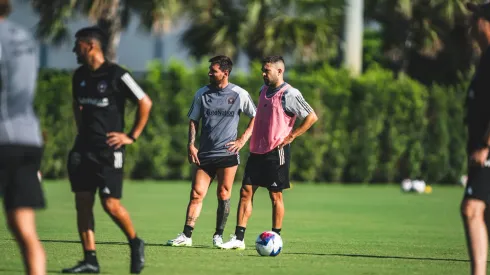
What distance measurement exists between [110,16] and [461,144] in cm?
1032

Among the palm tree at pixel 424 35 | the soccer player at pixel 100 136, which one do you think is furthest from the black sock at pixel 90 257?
the palm tree at pixel 424 35

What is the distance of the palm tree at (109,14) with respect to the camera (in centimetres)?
3256

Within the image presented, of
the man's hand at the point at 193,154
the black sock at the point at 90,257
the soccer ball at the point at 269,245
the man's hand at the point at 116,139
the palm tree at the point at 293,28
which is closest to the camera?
the man's hand at the point at 116,139

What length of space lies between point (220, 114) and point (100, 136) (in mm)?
3563

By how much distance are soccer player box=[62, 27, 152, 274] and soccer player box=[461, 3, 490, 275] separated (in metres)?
2.69

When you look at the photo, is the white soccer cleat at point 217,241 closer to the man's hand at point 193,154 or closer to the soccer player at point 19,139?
the man's hand at point 193,154

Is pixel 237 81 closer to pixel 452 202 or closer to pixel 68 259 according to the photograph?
pixel 452 202

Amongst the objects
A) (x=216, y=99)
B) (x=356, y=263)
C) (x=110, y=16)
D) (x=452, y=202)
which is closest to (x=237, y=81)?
(x=110, y=16)

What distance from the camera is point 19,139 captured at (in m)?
7.78

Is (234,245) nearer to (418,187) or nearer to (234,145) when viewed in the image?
(234,145)

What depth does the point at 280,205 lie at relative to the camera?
42.5 ft

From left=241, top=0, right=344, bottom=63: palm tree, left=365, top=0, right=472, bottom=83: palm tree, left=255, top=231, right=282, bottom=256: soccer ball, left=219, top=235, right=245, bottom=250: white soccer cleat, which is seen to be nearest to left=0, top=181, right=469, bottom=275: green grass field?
left=255, top=231, right=282, bottom=256: soccer ball

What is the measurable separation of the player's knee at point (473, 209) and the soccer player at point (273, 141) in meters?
4.20

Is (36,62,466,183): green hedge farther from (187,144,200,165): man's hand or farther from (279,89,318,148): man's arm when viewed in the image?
(279,89,318,148): man's arm
